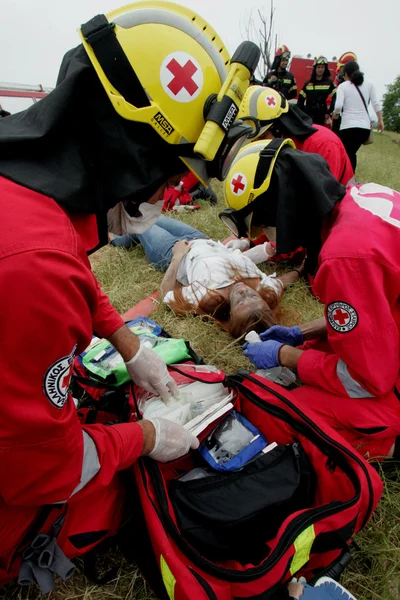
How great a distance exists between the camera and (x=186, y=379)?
2.09 m

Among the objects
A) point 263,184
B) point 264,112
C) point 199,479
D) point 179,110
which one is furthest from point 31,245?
point 264,112


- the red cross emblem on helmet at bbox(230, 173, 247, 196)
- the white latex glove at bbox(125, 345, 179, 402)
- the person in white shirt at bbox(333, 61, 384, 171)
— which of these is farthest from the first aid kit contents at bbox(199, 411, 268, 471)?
the person in white shirt at bbox(333, 61, 384, 171)

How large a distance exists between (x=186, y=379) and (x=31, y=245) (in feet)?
4.57

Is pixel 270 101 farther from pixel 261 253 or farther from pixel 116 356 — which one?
pixel 116 356

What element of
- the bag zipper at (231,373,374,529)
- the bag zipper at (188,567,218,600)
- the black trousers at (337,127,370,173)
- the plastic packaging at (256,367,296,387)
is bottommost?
the plastic packaging at (256,367,296,387)

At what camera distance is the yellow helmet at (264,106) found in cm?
375

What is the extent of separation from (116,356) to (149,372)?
1.81ft

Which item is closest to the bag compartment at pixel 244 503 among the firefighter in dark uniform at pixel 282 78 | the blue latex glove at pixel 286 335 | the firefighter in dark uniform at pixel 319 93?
the blue latex glove at pixel 286 335

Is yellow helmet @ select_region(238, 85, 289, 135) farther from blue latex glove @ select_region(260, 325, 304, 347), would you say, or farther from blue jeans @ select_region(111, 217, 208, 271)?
blue latex glove @ select_region(260, 325, 304, 347)

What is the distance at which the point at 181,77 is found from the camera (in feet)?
3.89

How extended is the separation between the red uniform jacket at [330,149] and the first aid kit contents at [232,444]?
3.00 meters

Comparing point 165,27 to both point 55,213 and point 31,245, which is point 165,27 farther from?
point 31,245

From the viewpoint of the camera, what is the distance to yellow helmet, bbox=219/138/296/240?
2.03 metres

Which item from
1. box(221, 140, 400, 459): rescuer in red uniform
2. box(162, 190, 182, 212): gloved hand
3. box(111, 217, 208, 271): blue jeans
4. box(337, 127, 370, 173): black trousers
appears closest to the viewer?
box(221, 140, 400, 459): rescuer in red uniform
